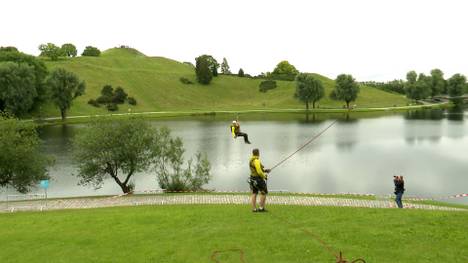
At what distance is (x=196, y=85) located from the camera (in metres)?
147

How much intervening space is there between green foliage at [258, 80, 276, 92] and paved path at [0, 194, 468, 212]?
4832 inches

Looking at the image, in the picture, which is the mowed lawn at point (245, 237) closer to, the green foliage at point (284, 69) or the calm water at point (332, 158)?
the calm water at point (332, 158)

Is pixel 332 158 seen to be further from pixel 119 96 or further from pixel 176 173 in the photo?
pixel 119 96

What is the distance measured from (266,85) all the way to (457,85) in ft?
231

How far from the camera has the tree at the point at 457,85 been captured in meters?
154

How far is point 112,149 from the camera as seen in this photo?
33.5 metres

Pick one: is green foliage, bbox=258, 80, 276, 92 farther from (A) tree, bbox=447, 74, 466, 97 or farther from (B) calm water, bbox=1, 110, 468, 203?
(B) calm water, bbox=1, 110, 468, 203

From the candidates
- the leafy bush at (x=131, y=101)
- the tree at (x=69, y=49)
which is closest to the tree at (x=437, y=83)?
Answer: the leafy bush at (x=131, y=101)

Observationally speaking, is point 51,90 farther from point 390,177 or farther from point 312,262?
point 312,262

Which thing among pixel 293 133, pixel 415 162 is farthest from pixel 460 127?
pixel 415 162

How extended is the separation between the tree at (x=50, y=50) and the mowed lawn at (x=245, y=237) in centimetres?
14501

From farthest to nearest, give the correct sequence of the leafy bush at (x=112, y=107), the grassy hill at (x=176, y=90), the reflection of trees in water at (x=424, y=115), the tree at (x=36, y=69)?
the grassy hill at (x=176, y=90) → the leafy bush at (x=112, y=107) → the reflection of trees in water at (x=424, y=115) → the tree at (x=36, y=69)

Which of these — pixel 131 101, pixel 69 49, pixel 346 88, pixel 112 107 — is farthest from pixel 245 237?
pixel 69 49

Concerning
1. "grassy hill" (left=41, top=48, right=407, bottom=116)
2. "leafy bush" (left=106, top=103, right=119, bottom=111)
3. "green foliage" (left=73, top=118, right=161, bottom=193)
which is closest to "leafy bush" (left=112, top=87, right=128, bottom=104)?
"grassy hill" (left=41, top=48, right=407, bottom=116)
